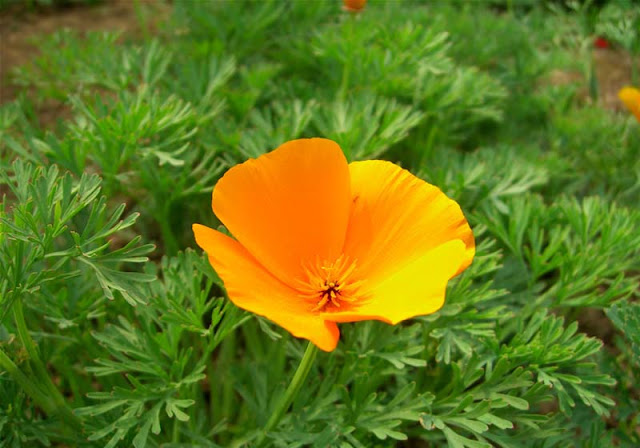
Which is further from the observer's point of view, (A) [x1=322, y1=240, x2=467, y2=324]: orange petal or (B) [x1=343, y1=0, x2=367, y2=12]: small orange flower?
(B) [x1=343, y1=0, x2=367, y2=12]: small orange flower

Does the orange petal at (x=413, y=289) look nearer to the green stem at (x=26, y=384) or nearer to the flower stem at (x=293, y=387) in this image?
the flower stem at (x=293, y=387)

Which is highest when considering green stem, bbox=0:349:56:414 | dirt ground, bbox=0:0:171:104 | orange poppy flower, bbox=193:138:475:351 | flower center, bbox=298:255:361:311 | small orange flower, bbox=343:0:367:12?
small orange flower, bbox=343:0:367:12

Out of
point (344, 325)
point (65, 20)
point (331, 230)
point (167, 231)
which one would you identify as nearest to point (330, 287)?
point (331, 230)

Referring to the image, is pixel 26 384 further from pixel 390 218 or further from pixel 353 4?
pixel 353 4

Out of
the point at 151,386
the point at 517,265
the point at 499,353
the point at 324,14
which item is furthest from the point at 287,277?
the point at 324,14

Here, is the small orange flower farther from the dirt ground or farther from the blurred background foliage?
the dirt ground

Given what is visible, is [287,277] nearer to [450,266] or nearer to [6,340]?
[450,266]

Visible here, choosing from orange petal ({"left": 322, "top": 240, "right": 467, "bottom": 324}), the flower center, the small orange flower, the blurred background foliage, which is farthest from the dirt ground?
orange petal ({"left": 322, "top": 240, "right": 467, "bottom": 324})
